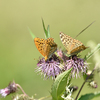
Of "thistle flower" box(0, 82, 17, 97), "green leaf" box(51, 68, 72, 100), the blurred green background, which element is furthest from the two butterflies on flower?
the blurred green background

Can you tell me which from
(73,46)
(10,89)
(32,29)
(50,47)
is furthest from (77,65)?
(32,29)

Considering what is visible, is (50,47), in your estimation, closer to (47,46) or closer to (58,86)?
(47,46)

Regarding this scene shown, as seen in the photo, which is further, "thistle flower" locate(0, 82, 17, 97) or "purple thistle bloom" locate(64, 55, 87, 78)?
"thistle flower" locate(0, 82, 17, 97)

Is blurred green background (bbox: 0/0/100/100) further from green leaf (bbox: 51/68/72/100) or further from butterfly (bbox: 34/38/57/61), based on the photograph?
green leaf (bbox: 51/68/72/100)

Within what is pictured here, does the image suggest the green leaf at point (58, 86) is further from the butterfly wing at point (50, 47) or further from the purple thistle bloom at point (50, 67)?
the butterfly wing at point (50, 47)

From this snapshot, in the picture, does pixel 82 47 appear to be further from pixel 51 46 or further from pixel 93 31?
pixel 93 31

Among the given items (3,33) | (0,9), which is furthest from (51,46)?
(0,9)
